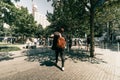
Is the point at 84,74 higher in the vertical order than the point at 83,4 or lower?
lower

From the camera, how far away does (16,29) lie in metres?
53.9

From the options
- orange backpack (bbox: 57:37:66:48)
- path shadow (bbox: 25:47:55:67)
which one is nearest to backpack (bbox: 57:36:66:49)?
orange backpack (bbox: 57:37:66:48)

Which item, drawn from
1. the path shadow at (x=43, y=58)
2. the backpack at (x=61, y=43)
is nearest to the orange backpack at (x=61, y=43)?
the backpack at (x=61, y=43)

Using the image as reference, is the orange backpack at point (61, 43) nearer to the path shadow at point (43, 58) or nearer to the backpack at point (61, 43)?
the backpack at point (61, 43)

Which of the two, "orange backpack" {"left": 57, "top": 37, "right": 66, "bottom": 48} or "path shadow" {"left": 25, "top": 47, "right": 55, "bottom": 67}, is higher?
"orange backpack" {"left": 57, "top": 37, "right": 66, "bottom": 48}

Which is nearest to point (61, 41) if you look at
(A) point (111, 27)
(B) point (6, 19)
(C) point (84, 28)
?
(B) point (6, 19)

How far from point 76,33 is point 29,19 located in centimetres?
2159

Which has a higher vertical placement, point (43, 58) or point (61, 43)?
point (61, 43)

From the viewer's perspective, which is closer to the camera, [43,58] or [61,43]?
[61,43]

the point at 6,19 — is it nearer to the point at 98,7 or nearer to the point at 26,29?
the point at 98,7

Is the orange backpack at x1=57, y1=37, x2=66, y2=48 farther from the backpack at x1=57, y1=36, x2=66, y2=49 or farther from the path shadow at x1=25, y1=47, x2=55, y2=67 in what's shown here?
the path shadow at x1=25, y1=47, x2=55, y2=67

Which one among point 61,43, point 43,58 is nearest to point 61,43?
point 61,43

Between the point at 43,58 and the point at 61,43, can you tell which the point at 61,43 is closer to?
the point at 61,43

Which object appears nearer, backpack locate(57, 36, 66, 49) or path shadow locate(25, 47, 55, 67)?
backpack locate(57, 36, 66, 49)
